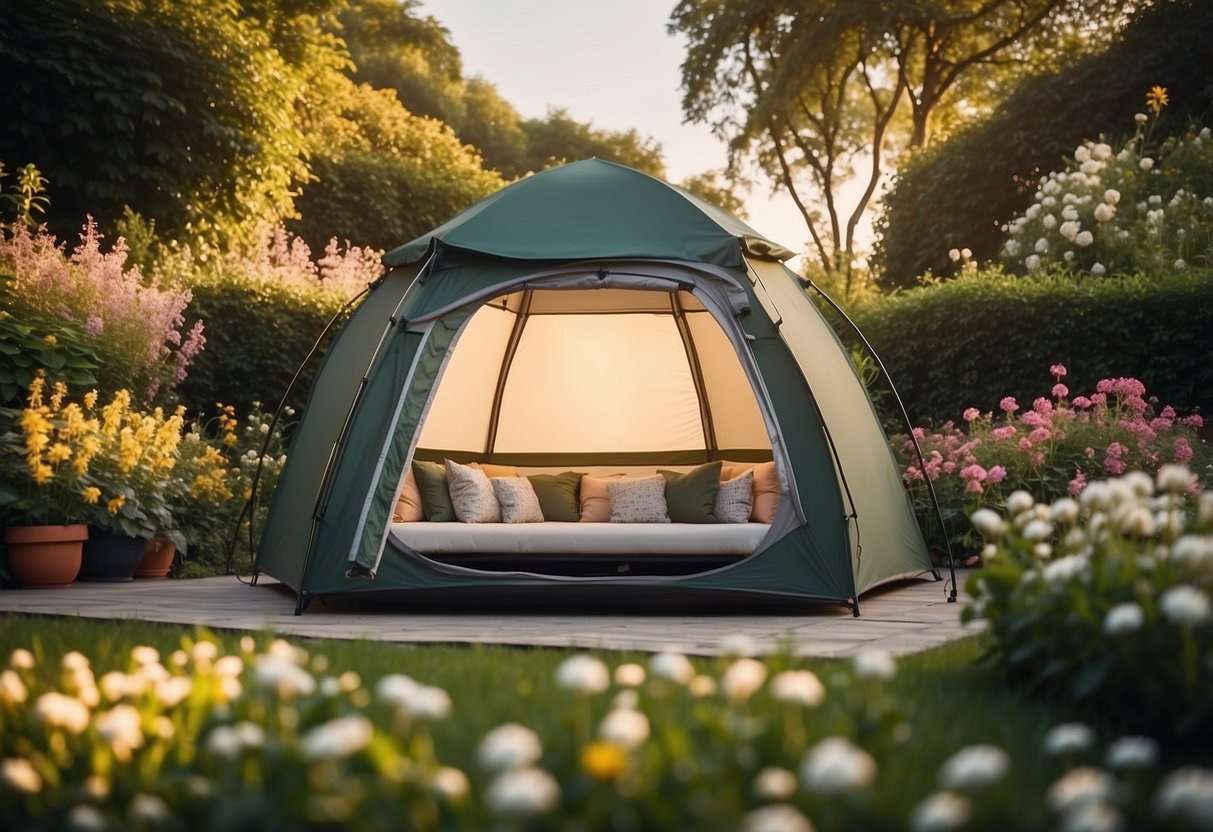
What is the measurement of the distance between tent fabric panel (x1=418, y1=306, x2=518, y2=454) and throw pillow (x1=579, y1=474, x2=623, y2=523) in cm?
73

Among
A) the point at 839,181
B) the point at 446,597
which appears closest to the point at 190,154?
the point at 446,597

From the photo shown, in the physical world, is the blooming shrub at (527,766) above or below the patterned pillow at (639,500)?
below

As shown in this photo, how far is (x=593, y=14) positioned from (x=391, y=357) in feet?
38.3

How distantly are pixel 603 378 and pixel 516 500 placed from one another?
1034mm

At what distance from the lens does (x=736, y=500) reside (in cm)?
644

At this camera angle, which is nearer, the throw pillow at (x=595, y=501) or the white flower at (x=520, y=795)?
the white flower at (x=520, y=795)

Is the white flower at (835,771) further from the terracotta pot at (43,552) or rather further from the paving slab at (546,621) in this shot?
the terracotta pot at (43,552)

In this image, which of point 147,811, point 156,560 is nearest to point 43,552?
point 156,560

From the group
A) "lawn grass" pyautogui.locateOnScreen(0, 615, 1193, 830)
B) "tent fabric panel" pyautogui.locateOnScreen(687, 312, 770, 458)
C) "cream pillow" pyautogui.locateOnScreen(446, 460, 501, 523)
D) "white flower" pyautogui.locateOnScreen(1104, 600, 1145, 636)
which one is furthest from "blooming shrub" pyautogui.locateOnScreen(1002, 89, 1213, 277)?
"white flower" pyautogui.locateOnScreen(1104, 600, 1145, 636)

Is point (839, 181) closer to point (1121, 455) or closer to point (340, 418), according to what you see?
point (1121, 455)

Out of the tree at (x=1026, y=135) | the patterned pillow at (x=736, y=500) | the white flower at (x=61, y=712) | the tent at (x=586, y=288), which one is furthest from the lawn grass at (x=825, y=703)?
the tree at (x=1026, y=135)

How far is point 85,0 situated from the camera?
31.9 ft

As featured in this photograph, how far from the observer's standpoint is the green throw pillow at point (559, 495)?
22.1ft

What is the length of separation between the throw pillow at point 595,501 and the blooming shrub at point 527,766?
416cm
